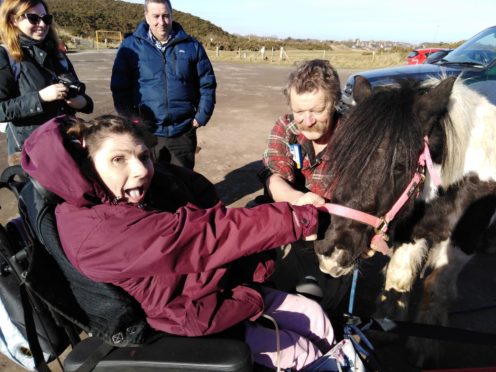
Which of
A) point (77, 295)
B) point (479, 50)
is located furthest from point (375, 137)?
point (479, 50)

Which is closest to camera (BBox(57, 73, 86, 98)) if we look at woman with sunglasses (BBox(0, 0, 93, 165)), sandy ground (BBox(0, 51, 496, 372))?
woman with sunglasses (BBox(0, 0, 93, 165))

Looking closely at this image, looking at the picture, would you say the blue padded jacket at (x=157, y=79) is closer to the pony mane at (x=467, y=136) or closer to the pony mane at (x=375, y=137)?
the pony mane at (x=375, y=137)

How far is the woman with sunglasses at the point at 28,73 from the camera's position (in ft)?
8.16

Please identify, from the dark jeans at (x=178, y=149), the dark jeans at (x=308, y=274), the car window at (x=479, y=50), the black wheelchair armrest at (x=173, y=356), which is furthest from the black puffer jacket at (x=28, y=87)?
the car window at (x=479, y=50)

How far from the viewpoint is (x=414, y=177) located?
1761 millimetres

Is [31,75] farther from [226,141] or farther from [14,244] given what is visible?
[226,141]

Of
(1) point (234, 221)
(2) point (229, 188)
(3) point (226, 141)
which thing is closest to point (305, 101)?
(1) point (234, 221)

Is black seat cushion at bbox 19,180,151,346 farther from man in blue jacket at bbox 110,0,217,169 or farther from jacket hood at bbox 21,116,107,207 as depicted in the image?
man in blue jacket at bbox 110,0,217,169

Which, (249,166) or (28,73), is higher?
(28,73)

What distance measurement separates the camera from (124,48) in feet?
10.9

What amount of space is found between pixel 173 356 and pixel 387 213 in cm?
118

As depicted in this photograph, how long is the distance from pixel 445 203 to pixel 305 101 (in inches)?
42.7

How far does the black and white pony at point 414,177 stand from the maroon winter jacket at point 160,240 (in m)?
0.35

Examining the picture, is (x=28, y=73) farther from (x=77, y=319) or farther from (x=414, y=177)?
(x=414, y=177)
